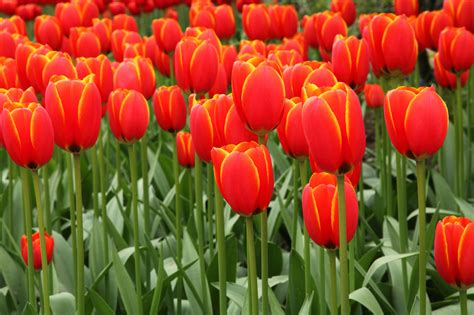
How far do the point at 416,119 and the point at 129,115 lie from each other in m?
1.05

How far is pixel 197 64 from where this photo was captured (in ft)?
9.00

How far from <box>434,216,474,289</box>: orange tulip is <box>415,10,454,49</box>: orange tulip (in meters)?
1.71

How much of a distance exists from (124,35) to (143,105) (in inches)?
67.2

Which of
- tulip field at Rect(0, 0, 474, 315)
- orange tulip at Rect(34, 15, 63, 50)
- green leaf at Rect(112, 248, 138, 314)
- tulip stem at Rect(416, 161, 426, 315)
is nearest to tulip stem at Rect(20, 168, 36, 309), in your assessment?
tulip field at Rect(0, 0, 474, 315)

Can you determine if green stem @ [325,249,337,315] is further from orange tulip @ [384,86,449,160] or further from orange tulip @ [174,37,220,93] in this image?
orange tulip @ [174,37,220,93]

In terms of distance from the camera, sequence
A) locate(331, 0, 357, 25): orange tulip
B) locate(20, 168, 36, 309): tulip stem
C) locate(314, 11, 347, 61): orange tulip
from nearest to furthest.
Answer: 1. locate(20, 168, 36, 309): tulip stem
2. locate(314, 11, 347, 61): orange tulip
3. locate(331, 0, 357, 25): orange tulip

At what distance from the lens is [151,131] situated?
5031 mm

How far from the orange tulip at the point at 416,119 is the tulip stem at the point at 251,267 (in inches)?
15.2

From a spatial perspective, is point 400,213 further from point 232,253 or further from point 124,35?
point 124,35

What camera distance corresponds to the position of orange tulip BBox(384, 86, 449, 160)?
1.95 meters

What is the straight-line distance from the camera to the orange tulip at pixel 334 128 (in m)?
1.75

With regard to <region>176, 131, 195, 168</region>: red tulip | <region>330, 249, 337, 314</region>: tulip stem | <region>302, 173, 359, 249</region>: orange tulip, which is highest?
<region>302, 173, 359, 249</region>: orange tulip

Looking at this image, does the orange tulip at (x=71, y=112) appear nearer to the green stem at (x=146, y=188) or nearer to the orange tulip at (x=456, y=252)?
the green stem at (x=146, y=188)

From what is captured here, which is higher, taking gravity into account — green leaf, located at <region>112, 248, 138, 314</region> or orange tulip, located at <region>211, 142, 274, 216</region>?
orange tulip, located at <region>211, 142, 274, 216</region>
